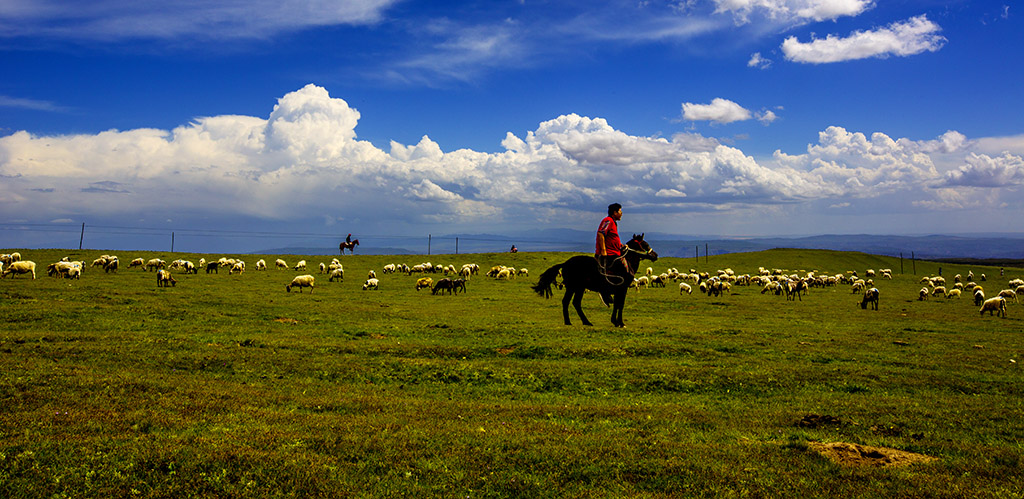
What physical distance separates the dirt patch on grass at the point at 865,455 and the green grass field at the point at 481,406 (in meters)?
0.19

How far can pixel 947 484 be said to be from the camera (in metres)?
6.55

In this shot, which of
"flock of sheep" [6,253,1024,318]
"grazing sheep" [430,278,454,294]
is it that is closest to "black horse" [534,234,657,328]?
"grazing sheep" [430,278,454,294]

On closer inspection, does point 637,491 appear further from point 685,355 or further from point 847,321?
point 847,321

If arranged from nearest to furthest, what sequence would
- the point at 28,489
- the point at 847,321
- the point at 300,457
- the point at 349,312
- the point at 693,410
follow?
the point at 28,489, the point at 300,457, the point at 693,410, the point at 349,312, the point at 847,321

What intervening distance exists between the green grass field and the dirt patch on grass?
7.5 inches

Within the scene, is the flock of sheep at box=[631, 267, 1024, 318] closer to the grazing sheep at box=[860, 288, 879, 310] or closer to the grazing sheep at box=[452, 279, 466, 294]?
the grazing sheep at box=[860, 288, 879, 310]

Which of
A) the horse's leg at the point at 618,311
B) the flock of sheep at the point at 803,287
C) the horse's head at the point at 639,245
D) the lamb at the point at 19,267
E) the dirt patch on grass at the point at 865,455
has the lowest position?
the flock of sheep at the point at 803,287

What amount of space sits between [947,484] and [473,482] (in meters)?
5.78

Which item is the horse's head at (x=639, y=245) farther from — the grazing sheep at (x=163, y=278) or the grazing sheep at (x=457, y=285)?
the grazing sheep at (x=163, y=278)

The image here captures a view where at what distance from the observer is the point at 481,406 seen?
10.6m

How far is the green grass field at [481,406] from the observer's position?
6523 mm

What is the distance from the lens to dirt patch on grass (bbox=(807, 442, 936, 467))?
7379 millimetres

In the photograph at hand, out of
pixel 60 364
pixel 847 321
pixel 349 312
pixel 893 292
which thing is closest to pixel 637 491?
pixel 60 364

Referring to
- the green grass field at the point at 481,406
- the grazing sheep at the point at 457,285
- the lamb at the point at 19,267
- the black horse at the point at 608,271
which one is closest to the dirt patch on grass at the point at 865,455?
the green grass field at the point at 481,406
